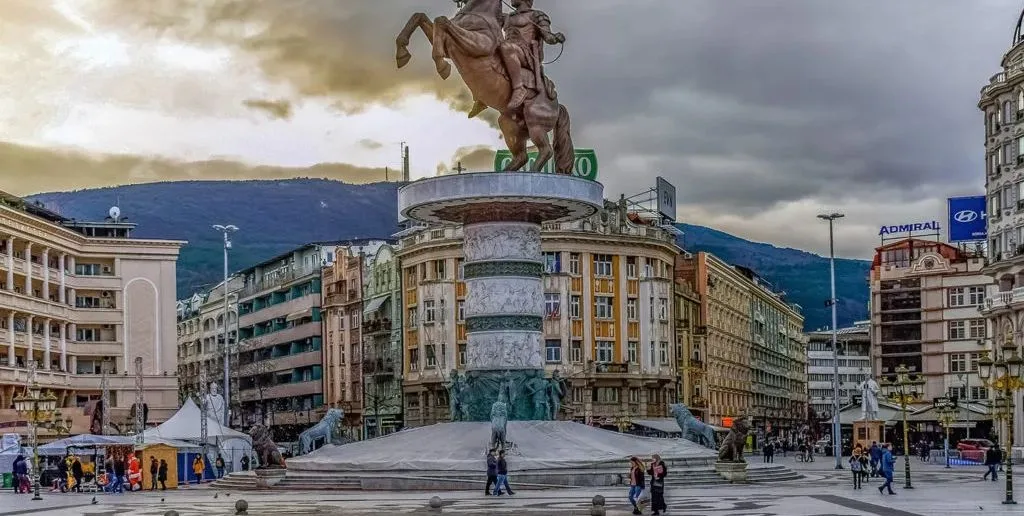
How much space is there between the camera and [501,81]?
54.9 metres

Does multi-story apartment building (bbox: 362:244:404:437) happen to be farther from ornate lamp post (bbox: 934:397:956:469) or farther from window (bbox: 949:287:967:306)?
window (bbox: 949:287:967:306)

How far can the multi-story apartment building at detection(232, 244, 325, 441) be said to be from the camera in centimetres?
13038

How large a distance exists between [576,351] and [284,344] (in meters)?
40.4

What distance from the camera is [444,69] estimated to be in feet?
175

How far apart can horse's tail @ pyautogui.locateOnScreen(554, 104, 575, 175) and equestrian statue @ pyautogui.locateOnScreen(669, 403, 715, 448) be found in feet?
35.0

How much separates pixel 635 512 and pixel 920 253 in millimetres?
119060

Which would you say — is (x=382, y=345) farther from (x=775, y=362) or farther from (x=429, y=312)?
(x=775, y=362)

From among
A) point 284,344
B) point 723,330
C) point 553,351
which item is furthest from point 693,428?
point 284,344

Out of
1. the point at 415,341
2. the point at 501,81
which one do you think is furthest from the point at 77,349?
the point at 501,81

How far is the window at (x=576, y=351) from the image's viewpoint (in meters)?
104

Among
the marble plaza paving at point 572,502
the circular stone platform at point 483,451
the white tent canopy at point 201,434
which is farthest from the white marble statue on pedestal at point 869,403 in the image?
the circular stone platform at point 483,451

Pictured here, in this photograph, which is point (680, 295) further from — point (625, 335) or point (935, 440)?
point (935, 440)

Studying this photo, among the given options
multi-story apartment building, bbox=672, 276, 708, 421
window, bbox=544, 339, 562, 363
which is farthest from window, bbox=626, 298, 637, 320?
window, bbox=544, 339, 562, 363

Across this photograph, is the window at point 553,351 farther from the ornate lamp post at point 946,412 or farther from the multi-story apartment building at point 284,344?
the multi-story apartment building at point 284,344
